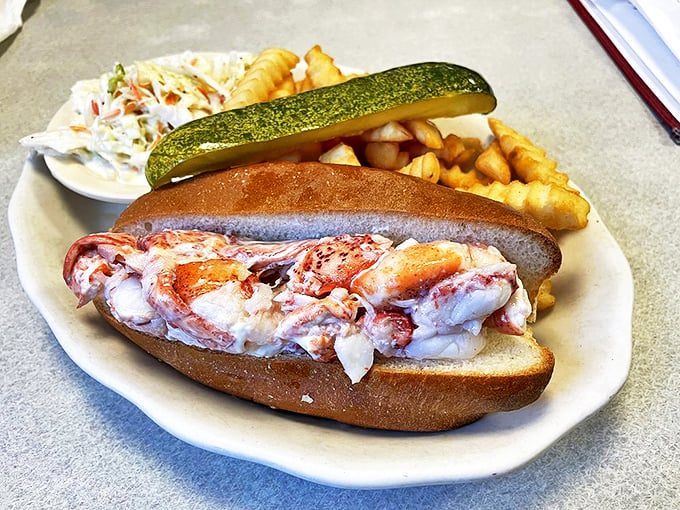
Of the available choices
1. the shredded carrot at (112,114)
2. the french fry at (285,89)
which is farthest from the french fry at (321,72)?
the shredded carrot at (112,114)

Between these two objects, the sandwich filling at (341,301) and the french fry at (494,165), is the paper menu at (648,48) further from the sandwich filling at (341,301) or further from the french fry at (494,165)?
the sandwich filling at (341,301)

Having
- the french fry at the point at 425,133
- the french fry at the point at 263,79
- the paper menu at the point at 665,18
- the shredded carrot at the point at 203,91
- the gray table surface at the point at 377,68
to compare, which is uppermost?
the paper menu at the point at 665,18

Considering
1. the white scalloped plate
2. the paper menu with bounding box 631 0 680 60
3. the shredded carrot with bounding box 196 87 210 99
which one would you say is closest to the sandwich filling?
the white scalloped plate

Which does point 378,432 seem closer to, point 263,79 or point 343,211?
point 343,211

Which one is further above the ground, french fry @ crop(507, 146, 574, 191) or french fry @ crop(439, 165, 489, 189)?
french fry @ crop(507, 146, 574, 191)

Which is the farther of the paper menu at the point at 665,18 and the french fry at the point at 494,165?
the paper menu at the point at 665,18

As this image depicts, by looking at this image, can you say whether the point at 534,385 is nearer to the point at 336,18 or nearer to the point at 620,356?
the point at 620,356

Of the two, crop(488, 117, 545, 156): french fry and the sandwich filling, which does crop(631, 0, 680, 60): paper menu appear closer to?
crop(488, 117, 545, 156): french fry
